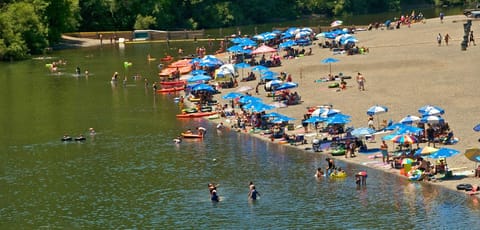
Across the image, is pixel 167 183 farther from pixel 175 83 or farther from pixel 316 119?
pixel 175 83

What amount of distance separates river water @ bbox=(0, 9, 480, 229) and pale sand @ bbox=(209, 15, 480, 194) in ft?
11.9

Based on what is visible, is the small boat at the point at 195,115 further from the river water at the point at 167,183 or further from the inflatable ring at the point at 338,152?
the inflatable ring at the point at 338,152

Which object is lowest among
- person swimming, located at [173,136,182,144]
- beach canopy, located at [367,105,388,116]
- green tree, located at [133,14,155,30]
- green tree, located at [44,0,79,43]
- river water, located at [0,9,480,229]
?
river water, located at [0,9,480,229]

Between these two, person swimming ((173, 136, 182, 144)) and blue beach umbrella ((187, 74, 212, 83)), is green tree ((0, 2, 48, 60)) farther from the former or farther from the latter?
person swimming ((173, 136, 182, 144))

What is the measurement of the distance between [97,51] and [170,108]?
4786 centimetres

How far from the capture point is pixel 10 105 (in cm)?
8750

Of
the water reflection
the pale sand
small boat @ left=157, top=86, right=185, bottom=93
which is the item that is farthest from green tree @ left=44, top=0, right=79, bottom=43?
the water reflection

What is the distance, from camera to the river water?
49725 mm

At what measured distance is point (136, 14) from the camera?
151 m

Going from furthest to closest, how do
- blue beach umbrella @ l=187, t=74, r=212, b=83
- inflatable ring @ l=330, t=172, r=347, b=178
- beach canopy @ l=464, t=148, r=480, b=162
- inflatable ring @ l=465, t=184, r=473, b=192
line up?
blue beach umbrella @ l=187, t=74, r=212, b=83 → inflatable ring @ l=330, t=172, r=347, b=178 → beach canopy @ l=464, t=148, r=480, b=162 → inflatable ring @ l=465, t=184, r=473, b=192

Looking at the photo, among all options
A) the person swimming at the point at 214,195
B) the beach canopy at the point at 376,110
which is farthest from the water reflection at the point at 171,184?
the beach canopy at the point at 376,110

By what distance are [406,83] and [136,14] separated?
79.0 metres

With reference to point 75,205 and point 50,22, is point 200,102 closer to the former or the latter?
point 75,205

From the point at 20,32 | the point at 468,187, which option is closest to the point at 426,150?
the point at 468,187
